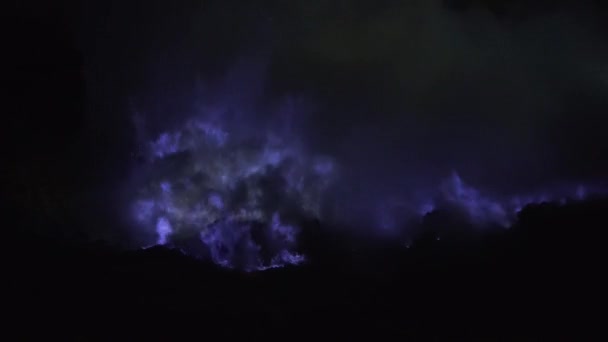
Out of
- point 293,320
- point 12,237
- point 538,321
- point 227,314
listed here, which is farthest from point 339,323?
point 12,237

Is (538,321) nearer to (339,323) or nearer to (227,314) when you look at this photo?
(339,323)

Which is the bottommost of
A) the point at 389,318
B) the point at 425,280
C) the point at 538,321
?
the point at 538,321

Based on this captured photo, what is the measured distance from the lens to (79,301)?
62844mm

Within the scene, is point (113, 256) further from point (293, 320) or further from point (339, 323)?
point (339, 323)

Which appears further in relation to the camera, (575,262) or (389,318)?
(575,262)

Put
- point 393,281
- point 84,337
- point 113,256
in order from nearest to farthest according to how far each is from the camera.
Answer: point 84,337 < point 113,256 < point 393,281

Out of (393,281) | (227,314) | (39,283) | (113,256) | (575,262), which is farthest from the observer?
(393,281)

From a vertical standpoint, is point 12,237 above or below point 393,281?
above

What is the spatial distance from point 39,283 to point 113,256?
1768 centimetres

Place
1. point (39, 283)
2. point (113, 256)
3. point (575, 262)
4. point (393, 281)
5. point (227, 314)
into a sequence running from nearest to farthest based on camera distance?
point (39, 283) < point (227, 314) < point (113, 256) < point (575, 262) < point (393, 281)

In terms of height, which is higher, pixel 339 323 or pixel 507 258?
pixel 507 258

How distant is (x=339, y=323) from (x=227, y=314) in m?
18.1

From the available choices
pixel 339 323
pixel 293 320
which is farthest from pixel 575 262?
pixel 293 320

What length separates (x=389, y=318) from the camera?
80688 mm
